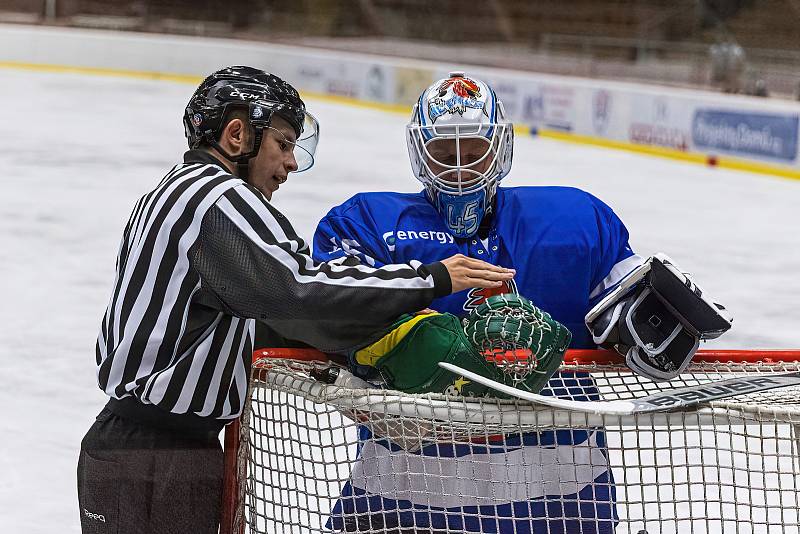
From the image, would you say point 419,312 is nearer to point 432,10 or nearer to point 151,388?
point 151,388

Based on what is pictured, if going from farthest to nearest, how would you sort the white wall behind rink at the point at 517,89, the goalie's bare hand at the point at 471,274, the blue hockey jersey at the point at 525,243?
the white wall behind rink at the point at 517,89 → the blue hockey jersey at the point at 525,243 → the goalie's bare hand at the point at 471,274

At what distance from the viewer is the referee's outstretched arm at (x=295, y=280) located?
1341 millimetres

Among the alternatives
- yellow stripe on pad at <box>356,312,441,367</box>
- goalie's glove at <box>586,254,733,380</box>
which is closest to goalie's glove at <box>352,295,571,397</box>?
yellow stripe on pad at <box>356,312,441,367</box>

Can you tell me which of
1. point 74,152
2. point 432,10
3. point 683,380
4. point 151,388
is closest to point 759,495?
point 683,380

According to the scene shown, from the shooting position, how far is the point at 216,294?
4.54ft

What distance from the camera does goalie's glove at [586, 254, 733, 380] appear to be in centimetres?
143

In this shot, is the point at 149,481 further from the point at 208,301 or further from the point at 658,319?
the point at 658,319

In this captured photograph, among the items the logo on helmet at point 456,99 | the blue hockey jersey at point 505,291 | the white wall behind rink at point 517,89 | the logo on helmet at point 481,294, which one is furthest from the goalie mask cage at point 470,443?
the white wall behind rink at point 517,89

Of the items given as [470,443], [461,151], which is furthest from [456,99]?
[470,443]

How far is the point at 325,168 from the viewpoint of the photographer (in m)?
7.65

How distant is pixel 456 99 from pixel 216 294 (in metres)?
0.50

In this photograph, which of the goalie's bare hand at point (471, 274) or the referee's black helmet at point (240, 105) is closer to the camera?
the goalie's bare hand at point (471, 274)

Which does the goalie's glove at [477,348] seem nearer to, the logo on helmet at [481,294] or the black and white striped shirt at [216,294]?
the black and white striped shirt at [216,294]

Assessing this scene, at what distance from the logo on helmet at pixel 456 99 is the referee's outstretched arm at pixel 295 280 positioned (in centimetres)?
36
